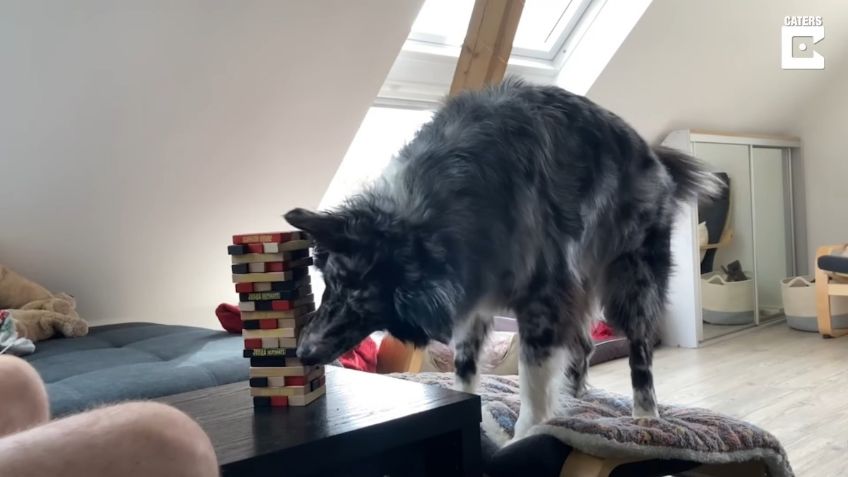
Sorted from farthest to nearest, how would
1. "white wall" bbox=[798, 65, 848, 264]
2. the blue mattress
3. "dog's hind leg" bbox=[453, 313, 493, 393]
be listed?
"white wall" bbox=[798, 65, 848, 264] → the blue mattress → "dog's hind leg" bbox=[453, 313, 493, 393]

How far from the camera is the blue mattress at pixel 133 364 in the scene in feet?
5.91

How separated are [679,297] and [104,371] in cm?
365

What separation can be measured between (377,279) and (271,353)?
23 cm

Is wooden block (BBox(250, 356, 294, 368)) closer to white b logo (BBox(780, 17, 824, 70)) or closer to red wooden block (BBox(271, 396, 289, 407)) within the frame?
red wooden block (BBox(271, 396, 289, 407))

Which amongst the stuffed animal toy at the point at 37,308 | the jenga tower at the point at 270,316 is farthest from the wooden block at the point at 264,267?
the stuffed animal toy at the point at 37,308

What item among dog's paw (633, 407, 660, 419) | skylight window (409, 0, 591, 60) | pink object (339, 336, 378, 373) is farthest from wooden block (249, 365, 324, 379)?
skylight window (409, 0, 591, 60)

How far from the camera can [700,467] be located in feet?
5.60

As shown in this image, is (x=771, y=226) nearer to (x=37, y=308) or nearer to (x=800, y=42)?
(x=800, y=42)

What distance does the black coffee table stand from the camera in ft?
3.12

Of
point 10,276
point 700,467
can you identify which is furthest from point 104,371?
point 700,467

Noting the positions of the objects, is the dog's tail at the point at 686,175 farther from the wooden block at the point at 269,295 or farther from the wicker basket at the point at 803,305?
the wicker basket at the point at 803,305

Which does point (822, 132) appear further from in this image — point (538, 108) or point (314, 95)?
point (538, 108)

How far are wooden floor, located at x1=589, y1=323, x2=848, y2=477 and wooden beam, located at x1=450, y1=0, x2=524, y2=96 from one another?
1.68m

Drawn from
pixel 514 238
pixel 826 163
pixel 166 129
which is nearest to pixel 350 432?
pixel 514 238
